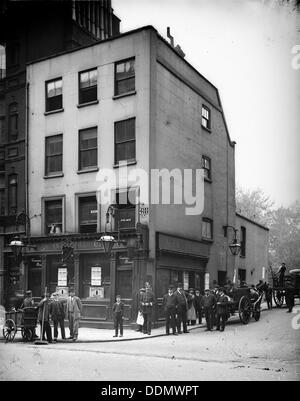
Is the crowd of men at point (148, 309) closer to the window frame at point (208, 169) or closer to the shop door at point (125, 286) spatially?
the shop door at point (125, 286)

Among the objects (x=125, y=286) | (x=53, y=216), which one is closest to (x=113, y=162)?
(x=53, y=216)

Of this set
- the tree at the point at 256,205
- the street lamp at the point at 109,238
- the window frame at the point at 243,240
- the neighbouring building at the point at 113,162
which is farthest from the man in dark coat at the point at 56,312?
the tree at the point at 256,205

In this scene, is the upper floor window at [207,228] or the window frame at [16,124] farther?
the upper floor window at [207,228]

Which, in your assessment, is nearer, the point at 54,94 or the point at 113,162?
the point at 113,162

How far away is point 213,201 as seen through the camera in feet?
88.8

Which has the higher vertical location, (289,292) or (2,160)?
(2,160)

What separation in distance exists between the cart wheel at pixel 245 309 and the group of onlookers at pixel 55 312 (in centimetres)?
653

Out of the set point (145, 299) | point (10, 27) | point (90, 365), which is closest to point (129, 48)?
point (10, 27)

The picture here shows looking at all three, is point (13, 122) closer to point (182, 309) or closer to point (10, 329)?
point (10, 329)

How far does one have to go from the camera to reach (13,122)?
25750mm

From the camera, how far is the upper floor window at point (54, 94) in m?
24.5

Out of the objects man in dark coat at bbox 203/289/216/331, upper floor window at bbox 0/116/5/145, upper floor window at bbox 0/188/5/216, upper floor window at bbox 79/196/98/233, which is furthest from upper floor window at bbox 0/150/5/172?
man in dark coat at bbox 203/289/216/331

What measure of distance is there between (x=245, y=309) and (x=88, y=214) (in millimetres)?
7715

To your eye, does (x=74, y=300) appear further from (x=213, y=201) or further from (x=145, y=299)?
(x=213, y=201)
